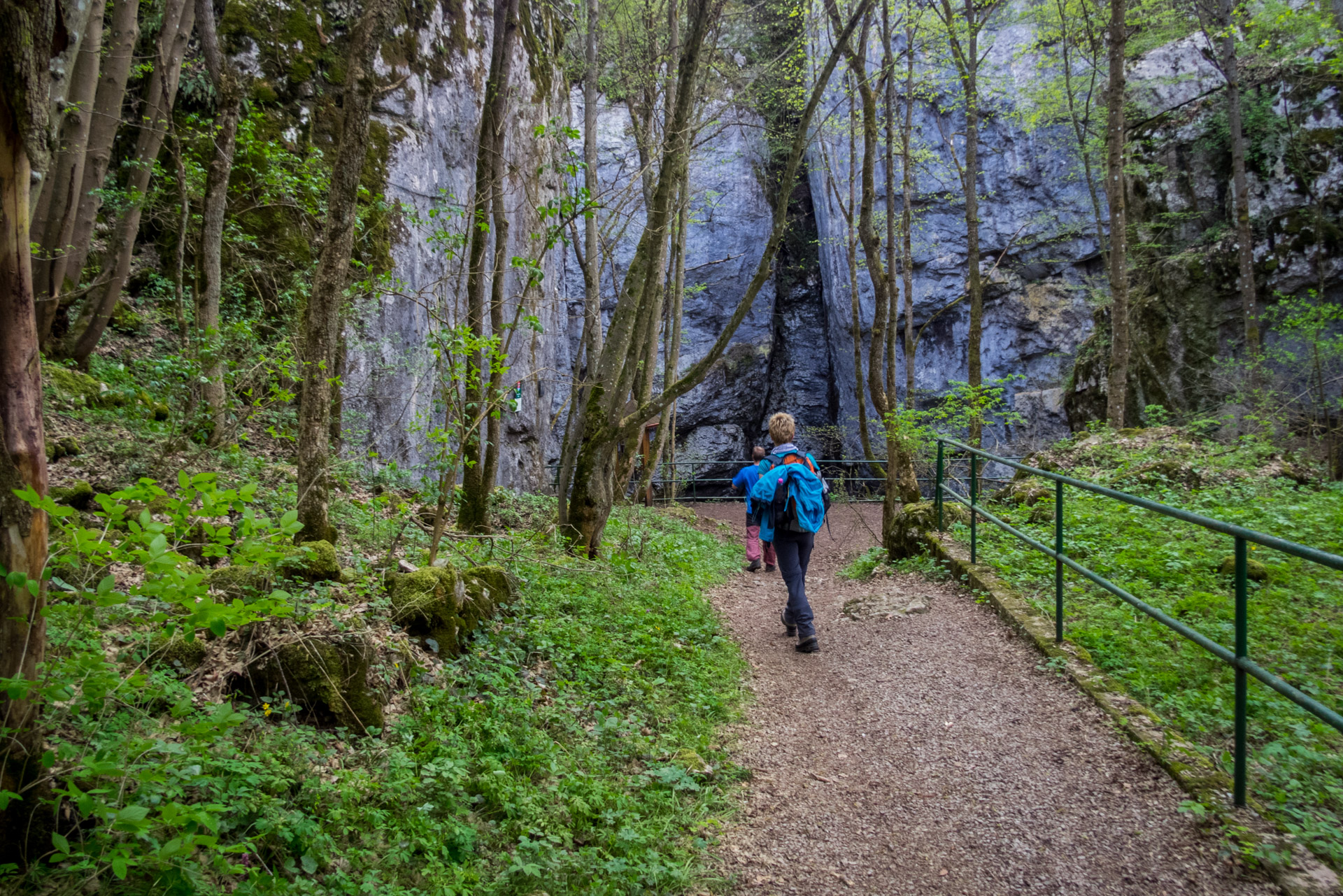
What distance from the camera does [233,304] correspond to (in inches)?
304

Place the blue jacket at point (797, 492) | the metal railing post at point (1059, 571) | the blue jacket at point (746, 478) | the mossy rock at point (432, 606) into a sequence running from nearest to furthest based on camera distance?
the mossy rock at point (432, 606) < the metal railing post at point (1059, 571) < the blue jacket at point (797, 492) < the blue jacket at point (746, 478)

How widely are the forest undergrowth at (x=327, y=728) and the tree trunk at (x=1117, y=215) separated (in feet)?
25.3

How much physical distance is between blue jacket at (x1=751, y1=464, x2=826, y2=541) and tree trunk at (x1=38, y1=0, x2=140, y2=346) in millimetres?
5969

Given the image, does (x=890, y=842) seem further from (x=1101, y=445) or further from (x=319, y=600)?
(x=1101, y=445)

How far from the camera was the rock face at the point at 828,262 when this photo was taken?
32.1 ft

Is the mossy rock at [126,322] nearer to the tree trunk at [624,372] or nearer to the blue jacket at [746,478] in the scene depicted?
the tree trunk at [624,372]

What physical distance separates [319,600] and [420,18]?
35.1ft

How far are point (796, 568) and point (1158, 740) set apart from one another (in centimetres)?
261

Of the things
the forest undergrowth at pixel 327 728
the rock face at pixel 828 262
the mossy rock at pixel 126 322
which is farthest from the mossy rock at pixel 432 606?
the mossy rock at pixel 126 322

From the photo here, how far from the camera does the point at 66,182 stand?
18.6 feet

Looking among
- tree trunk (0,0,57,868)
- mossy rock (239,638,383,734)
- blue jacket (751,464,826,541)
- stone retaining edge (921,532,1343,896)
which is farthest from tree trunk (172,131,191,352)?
stone retaining edge (921,532,1343,896)

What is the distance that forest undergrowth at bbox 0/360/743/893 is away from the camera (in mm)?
1908

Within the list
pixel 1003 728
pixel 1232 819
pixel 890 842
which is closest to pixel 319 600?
pixel 890 842

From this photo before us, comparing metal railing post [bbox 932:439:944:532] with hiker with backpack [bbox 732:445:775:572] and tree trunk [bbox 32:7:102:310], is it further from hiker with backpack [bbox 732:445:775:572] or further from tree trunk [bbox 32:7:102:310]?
tree trunk [bbox 32:7:102:310]
